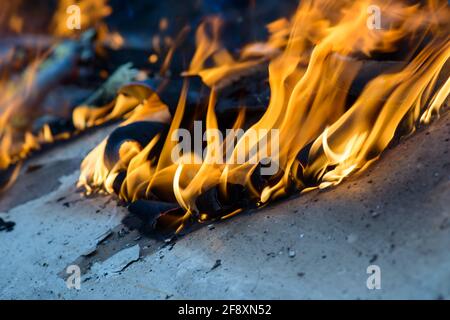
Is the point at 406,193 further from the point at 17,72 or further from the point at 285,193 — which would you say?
the point at 17,72

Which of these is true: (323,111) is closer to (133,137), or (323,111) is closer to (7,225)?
(133,137)

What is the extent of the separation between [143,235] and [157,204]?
177 mm

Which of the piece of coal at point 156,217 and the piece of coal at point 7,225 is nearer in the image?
the piece of coal at point 156,217

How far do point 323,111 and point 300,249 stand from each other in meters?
0.88

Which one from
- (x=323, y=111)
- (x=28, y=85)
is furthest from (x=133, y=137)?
(x=28, y=85)

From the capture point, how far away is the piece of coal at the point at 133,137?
11.2ft

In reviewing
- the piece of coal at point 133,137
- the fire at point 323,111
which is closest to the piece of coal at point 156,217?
the fire at point 323,111

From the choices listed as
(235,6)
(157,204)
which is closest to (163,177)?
(157,204)

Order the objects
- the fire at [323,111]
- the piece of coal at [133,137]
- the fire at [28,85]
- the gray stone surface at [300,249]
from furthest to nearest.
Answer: the fire at [28,85] → the piece of coal at [133,137] → the fire at [323,111] → the gray stone surface at [300,249]

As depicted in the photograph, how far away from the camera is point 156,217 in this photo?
9.68 ft

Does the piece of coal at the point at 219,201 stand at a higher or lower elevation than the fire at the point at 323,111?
lower

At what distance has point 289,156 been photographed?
2.92 metres

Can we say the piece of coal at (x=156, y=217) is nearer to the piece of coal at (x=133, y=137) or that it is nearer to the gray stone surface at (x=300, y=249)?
the gray stone surface at (x=300, y=249)

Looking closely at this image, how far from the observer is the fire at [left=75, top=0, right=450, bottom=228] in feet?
9.36
